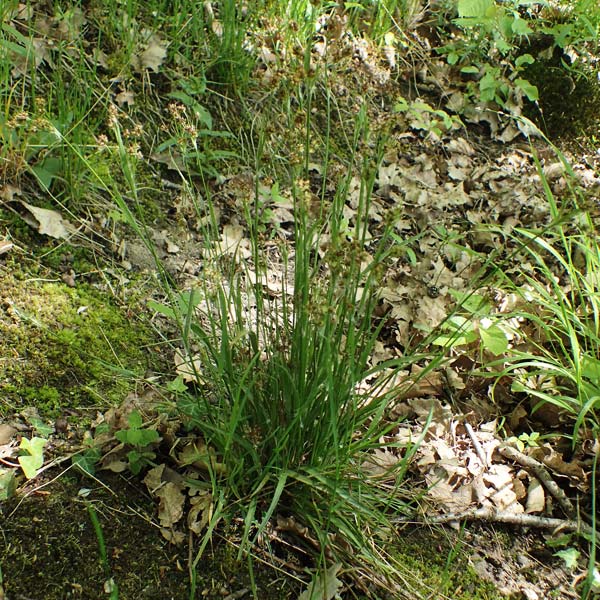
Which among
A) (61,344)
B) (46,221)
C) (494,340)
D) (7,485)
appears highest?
(494,340)

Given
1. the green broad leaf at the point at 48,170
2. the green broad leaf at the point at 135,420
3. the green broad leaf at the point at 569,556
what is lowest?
the green broad leaf at the point at 569,556

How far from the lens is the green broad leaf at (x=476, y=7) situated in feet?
12.4

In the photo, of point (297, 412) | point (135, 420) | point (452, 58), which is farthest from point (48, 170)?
point (452, 58)

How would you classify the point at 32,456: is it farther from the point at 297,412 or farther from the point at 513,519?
the point at 513,519

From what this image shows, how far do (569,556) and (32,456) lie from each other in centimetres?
171

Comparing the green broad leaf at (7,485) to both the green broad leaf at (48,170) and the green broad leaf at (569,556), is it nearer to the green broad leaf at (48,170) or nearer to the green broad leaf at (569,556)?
the green broad leaf at (48,170)

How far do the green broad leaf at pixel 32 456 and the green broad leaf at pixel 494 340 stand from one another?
1.64 m

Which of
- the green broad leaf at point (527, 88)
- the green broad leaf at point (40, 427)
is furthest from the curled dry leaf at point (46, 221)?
the green broad leaf at point (527, 88)

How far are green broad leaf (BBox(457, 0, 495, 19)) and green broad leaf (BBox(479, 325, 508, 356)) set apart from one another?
224cm

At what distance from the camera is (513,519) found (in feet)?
6.91

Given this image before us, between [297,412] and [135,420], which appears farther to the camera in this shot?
[135,420]

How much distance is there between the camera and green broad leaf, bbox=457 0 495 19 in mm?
3768

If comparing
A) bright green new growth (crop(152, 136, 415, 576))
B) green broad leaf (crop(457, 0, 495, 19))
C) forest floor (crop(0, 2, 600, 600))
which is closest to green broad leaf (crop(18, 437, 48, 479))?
forest floor (crop(0, 2, 600, 600))

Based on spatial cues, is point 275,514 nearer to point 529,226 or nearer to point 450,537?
point 450,537
